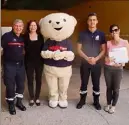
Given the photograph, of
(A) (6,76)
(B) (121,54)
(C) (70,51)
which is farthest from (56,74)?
(B) (121,54)

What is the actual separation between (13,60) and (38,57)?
0.45 meters

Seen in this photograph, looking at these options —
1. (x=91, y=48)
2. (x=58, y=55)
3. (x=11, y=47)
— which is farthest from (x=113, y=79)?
(x=11, y=47)

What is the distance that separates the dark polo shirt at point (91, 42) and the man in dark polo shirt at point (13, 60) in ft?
3.22

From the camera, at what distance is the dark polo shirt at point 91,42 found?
4.30 meters

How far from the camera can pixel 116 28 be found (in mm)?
4137

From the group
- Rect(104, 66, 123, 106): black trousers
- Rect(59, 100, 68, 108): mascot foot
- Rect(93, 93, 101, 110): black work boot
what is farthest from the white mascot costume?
Rect(104, 66, 123, 106): black trousers

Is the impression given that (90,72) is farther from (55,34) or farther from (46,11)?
(46,11)

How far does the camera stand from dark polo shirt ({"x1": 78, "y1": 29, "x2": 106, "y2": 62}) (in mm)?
4297

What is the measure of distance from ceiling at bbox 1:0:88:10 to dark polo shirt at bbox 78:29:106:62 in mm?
5502

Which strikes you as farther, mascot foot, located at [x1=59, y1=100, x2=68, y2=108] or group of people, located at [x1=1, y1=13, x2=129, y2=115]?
mascot foot, located at [x1=59, y1=100, x2=68, y2=108]

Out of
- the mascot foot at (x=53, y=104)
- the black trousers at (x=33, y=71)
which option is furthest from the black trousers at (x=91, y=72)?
the black trousers at (x=33, y=71)

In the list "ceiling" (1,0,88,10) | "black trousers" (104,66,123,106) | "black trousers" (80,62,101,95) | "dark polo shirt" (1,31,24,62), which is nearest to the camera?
Answer: "dark polo shirt" (1,31,24,62)

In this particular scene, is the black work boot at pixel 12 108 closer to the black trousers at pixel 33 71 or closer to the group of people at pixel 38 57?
the group of people at pixel 38 57

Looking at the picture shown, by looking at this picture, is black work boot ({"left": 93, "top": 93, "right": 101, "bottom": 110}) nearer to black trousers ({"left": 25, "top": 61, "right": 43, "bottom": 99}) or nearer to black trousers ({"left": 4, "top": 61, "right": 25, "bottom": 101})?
black trousers ({"left": 25, "top": 61, "right": 43, "bottom": 99})
